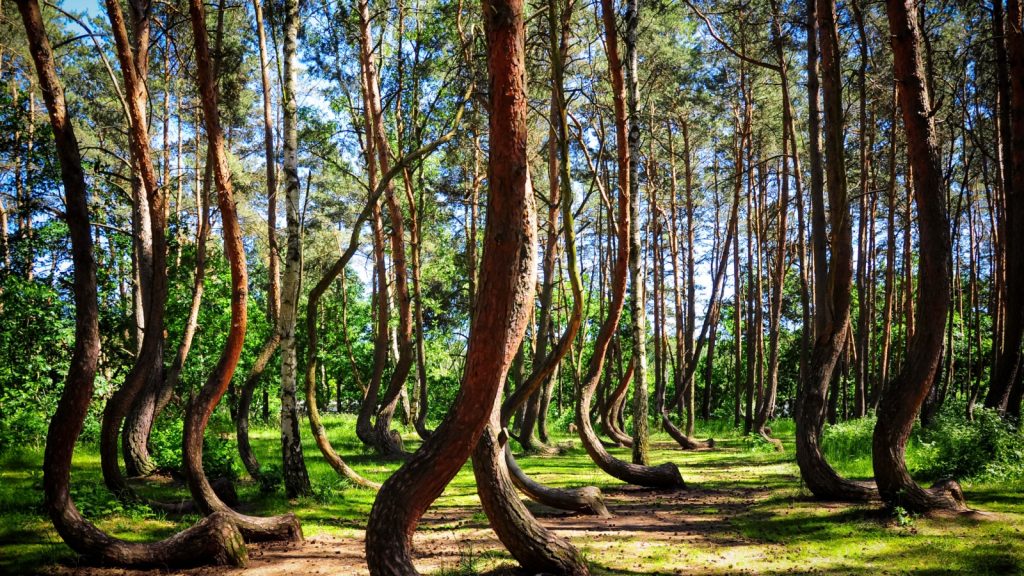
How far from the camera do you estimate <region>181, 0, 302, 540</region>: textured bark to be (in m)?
6.91

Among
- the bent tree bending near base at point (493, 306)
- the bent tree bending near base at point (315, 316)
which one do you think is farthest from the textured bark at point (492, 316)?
the bent tree bending near base at point (315, 316)

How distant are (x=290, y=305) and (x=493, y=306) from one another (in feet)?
18.1

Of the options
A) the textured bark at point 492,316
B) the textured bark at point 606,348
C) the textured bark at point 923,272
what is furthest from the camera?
the textured bark at point 606,348

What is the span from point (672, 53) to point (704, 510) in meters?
15.0

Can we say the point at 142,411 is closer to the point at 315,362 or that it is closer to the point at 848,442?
the point at 315,362

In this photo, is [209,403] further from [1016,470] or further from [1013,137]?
[1013,137]

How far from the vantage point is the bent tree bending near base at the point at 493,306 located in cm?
428

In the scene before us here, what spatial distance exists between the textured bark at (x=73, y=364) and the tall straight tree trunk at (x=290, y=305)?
3195 mm

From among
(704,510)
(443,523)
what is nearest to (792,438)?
(704,510)

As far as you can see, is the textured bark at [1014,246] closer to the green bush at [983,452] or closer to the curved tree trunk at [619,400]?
the green bush at [983,452]

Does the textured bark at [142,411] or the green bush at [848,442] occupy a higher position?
the textured bark at [142,411]

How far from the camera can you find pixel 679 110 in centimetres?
2194

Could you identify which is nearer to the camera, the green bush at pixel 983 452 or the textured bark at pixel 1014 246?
the green bush at pixel 983 452

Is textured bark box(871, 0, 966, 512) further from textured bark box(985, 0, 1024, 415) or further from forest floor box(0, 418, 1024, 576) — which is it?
textured bark box(985, 0, 1024, 415)
